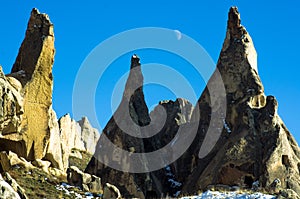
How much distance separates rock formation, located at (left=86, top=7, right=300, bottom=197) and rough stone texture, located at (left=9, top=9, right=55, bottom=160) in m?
13.3

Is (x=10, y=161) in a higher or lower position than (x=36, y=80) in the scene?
lower

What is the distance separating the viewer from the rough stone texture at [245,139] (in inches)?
1893

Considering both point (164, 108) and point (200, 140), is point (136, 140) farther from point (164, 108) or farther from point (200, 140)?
point (164, 108)

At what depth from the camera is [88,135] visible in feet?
384

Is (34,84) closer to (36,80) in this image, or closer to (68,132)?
(36,80)

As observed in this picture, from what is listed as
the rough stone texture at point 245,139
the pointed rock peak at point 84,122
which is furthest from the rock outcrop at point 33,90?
the pointed rock peak at point 84,122

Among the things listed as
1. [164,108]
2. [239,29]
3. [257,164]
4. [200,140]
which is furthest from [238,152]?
[164,108]

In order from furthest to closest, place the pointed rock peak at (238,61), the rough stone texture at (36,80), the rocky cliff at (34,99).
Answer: the pointed rock peak at (238,61) → the rough stone texture at (36,80) → the rocky cliff at (34,99)

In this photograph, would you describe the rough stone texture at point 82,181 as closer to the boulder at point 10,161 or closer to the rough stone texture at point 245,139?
the boulder at point 10,161

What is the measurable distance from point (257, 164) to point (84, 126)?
2962 inches

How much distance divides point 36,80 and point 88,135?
7305 centimetres

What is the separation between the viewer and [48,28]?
47281 millimetres

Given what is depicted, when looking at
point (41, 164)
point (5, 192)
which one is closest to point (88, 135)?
point (41, 164)

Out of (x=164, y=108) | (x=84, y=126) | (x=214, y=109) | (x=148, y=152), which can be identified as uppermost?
(x=84, y=126)
